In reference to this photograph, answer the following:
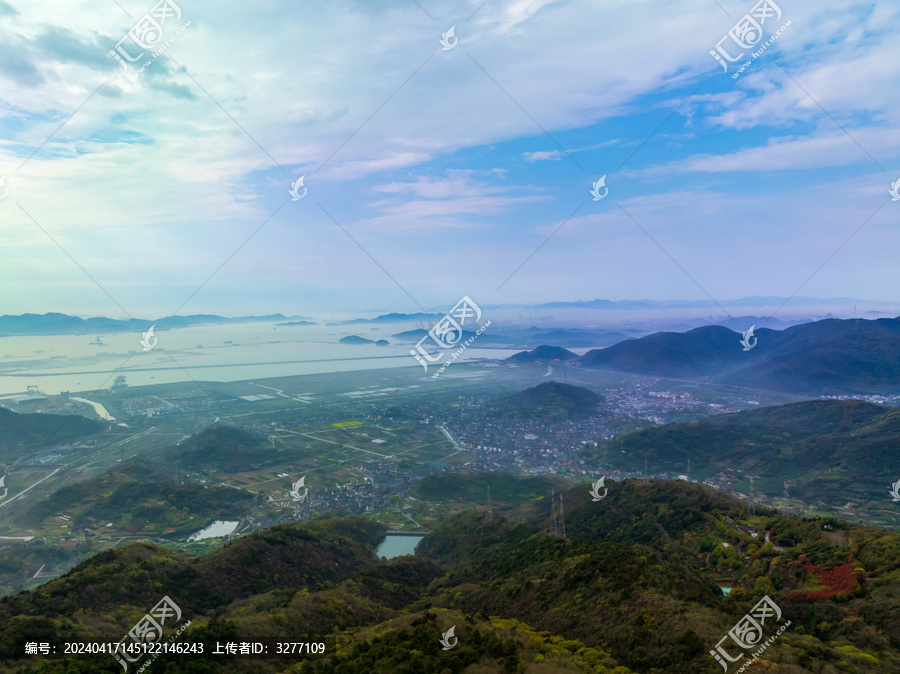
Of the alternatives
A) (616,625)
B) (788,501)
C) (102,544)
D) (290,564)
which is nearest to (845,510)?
(788,501)

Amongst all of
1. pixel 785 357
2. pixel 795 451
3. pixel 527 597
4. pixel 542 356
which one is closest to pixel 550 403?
pixel 795 451

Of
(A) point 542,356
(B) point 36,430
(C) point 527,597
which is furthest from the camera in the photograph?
(A) point 542,356

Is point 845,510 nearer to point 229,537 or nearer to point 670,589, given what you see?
point 670,589

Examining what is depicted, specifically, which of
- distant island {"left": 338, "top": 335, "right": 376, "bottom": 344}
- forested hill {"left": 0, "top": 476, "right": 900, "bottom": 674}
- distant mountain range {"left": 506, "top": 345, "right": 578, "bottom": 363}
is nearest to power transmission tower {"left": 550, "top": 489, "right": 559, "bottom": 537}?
forested hill {"left": 0, "top": 476, "right": 900, "bottom": 674}

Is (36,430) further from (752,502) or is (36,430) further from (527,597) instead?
(752,502)

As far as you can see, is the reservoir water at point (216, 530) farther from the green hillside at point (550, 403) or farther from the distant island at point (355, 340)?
the distant island at point (355, 340)

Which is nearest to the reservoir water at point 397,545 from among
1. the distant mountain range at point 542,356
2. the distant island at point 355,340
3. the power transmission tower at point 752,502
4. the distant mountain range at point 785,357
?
the power transmission tower at point 752,502
